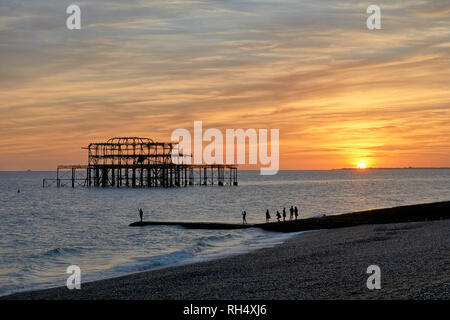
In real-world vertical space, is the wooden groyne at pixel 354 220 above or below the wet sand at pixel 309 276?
below

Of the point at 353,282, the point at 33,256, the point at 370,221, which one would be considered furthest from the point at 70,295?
the point at 370,221

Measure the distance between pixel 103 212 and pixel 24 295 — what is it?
39.2 metres

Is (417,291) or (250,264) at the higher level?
(417,291)

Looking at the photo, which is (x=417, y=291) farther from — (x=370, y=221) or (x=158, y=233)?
(x=158, y=233)

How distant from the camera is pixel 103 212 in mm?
55094

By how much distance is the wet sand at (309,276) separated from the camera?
1222 cm

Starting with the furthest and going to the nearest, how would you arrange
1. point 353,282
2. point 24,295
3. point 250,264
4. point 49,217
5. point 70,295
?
point 49,217
point 250,264
point 24,295
point 70,295
point 353,282

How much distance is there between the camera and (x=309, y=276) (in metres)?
14.7

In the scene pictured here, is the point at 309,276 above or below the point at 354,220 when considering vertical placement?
above

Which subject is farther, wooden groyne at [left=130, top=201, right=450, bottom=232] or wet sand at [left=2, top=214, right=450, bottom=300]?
wooden groyne at [left=130, top=201, right=450, bottom=232]

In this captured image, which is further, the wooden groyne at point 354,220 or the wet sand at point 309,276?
the wooden groyne at point 354,220

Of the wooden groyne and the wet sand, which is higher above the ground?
the wet sand

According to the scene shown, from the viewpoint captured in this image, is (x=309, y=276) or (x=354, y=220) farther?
(x=354, y=220)

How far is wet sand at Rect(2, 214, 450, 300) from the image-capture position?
12219 mm
